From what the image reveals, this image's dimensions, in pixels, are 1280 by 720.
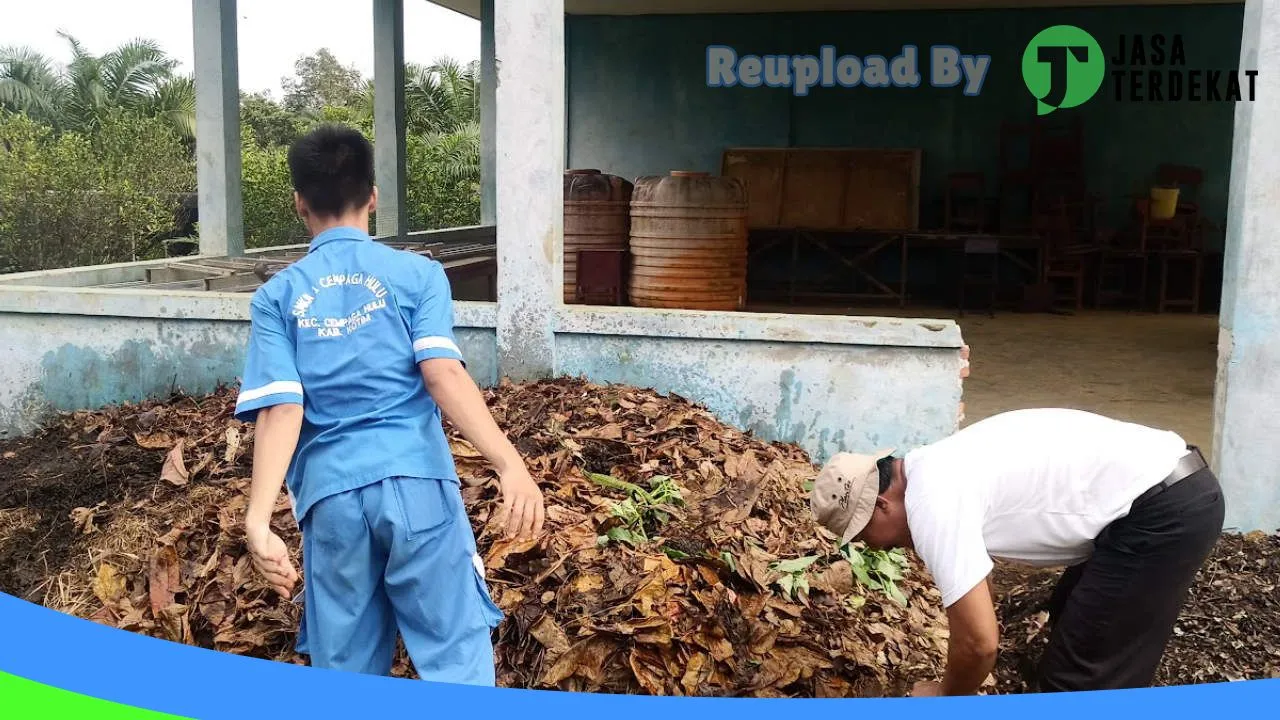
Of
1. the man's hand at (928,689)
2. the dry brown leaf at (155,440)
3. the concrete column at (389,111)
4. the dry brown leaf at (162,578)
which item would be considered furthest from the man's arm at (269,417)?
the concrete column at (389,111)

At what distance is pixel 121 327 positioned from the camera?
6.26 meters

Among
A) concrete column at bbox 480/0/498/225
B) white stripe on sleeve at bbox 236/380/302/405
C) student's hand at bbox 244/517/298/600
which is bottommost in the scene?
student's hand at bbox 244/517/298/600

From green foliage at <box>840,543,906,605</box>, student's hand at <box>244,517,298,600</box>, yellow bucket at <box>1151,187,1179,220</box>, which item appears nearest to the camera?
student's hand at <box>244,517,298,600</box>

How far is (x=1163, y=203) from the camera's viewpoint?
1357cm

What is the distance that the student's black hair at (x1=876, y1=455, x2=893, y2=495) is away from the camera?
9.41 feet

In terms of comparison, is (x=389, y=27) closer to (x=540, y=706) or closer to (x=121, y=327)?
(x=121, y=327)

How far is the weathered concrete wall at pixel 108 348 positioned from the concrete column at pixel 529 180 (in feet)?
1.03

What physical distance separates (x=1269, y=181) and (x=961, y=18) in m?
10.1

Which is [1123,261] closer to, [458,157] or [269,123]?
[458,157]

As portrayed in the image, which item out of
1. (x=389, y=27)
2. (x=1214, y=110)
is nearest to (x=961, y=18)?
(x=1214, y=110)

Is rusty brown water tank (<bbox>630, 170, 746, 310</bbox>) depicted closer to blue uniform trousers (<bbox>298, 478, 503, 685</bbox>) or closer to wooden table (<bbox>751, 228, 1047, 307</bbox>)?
wooden table (<bbox>751, 228, 1047, 307</bbox>)

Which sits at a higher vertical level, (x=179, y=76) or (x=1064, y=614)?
(x=179, y=76)

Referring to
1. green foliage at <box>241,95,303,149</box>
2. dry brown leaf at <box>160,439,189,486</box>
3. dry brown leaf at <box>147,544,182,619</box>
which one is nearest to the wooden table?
dry brown leaf at <box>160,439,189,486</box>

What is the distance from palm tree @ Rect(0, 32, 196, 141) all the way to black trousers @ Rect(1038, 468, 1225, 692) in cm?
2475
